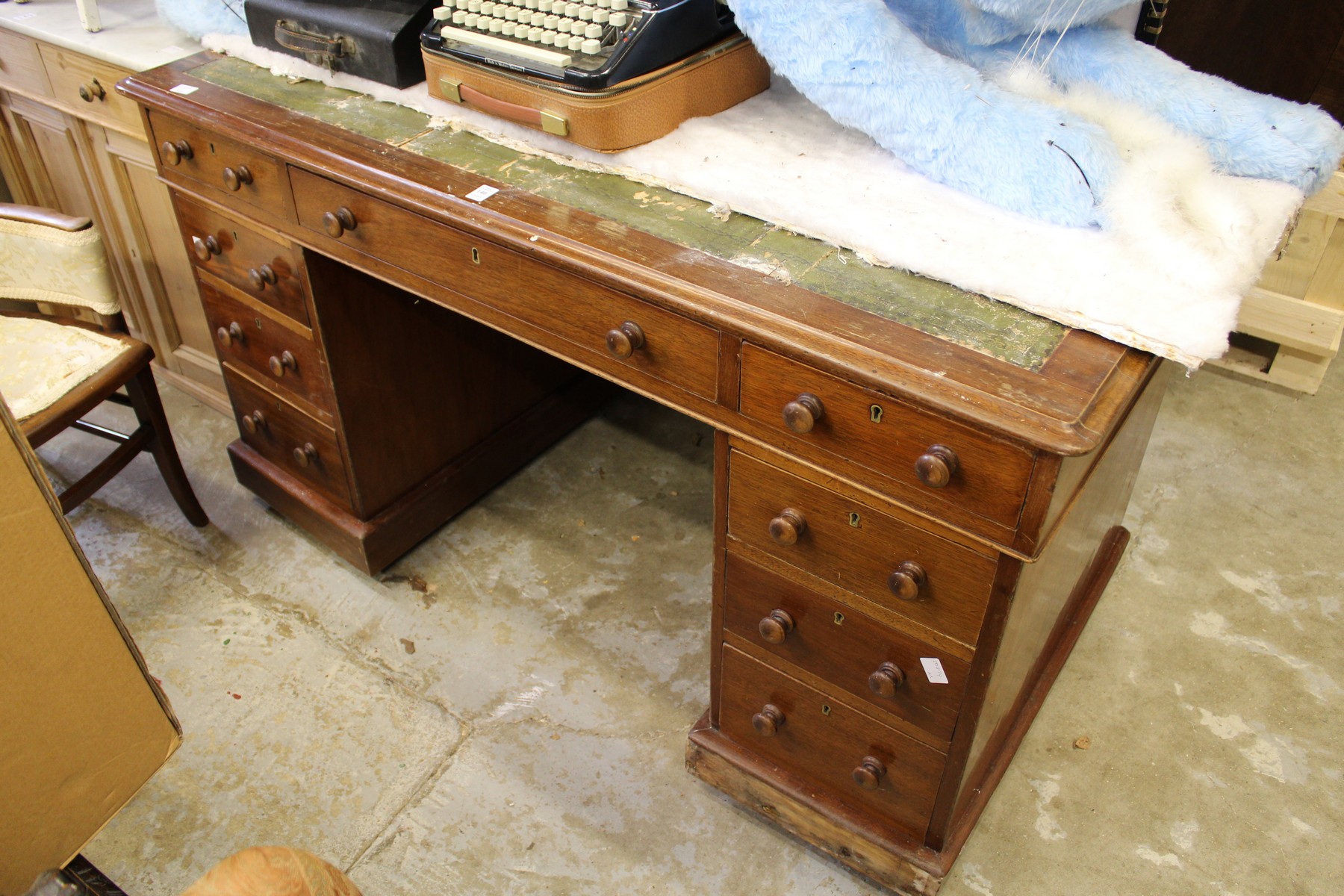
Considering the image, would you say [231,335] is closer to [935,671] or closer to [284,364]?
[284,364]

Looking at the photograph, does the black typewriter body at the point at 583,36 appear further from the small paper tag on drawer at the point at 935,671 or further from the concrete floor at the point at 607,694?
the concrete floor at the point at 607,694

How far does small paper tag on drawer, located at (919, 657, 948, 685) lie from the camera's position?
1.30 metres

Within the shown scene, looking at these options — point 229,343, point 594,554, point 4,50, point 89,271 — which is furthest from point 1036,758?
point 4,50

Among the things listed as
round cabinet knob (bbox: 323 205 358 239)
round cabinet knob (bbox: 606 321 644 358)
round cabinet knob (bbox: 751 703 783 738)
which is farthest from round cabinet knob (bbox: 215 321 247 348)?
round cabinet knob (bbox: 751 703 783 738)

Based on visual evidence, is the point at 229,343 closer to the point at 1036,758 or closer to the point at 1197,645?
the point at 1036,758

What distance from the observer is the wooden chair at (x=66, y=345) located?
1847 millimetres

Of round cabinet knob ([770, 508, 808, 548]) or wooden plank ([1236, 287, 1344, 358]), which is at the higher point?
round cabinet knob ([770, 508, 808, 548])

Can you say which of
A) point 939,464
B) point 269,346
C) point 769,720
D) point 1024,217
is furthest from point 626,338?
point 269,346

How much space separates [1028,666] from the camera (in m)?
1.65

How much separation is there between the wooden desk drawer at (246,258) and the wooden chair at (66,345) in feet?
0.68

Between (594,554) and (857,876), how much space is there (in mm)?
869

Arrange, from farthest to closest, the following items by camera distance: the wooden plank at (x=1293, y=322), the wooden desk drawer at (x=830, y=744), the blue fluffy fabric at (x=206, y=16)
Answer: the wooden plank at (x=1293, y=322) → the blue fluffy fabric at (x=206, y=16) → the wooden desk drawer at (x=830, y=744)

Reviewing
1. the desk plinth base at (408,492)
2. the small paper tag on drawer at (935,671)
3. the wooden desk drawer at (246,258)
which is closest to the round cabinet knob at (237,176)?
the wooden desk drawer at (246,258)

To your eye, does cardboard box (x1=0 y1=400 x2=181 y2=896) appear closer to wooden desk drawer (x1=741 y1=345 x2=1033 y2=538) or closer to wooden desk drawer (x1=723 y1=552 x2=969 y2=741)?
wooden desk drawer (x1=741 y1=345 x2=1033 y2=538)
